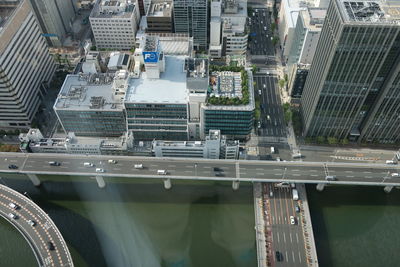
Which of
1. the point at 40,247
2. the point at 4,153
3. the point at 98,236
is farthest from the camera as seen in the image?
the point at 4,153

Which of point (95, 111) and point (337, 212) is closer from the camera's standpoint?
point (337, 212)

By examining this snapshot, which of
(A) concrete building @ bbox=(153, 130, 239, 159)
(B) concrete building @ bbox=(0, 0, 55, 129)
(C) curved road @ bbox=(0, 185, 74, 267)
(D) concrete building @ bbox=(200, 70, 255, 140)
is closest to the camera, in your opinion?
(C) curved road @ bbox=(0, 185, 74, 267)

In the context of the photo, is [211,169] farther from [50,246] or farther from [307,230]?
[50,246]

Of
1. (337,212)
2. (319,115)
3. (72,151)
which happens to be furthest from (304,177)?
(72,151)

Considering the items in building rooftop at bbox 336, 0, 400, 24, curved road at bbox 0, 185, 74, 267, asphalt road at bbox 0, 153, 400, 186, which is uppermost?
building rooftop at bbox 336, 0, 400, 24

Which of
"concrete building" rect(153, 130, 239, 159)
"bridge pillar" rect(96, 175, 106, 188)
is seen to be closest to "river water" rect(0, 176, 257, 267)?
"bridge pillar" rect(96, 175, 106, 188)

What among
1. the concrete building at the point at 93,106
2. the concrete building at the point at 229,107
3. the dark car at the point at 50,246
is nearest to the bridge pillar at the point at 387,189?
the concrete building at the point at 229,107

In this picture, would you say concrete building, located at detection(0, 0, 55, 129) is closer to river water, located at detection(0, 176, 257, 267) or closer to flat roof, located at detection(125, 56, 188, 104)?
river water, located at detection(0, 176, 257, 267)

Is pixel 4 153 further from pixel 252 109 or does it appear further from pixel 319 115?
pixel 319 115
